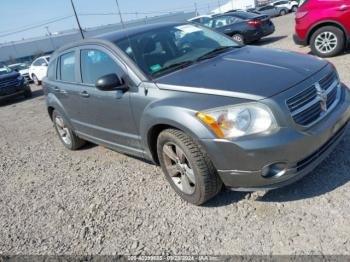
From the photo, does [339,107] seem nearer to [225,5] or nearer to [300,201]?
[300,201]

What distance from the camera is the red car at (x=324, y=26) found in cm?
760

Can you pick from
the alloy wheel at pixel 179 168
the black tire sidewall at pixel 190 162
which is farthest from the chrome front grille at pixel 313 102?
the alloy wheel at pixel 179 168

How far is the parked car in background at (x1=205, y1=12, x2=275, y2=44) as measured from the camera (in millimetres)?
14133

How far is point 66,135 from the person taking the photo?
5996 millimetres

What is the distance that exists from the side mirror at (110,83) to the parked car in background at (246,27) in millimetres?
11121

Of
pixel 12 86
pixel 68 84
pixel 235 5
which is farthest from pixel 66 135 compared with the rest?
pixel 235 5

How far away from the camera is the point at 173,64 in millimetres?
3693

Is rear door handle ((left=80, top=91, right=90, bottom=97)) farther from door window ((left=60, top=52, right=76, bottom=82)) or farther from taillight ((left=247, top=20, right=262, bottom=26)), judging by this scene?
taillight ((left=247, top=20, right=262, bottom=26))

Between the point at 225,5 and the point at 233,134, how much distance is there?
246 feet

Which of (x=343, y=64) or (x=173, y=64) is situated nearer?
(x=173, y=64)

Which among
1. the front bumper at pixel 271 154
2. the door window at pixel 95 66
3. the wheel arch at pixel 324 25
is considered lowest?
the wheel arch at pixel 324 25

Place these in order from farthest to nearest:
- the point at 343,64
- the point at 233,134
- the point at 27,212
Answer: the point at 343,64
the point at 27,212
the point at 233,134

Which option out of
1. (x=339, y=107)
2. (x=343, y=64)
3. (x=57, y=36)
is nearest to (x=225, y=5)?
(x=57, y=36)

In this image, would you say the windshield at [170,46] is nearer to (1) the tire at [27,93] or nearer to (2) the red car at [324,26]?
(2) the red car at [324,26]
